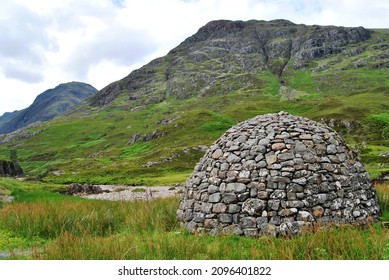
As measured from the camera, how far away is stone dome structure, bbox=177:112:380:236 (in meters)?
11.0

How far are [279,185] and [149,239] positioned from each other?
456 centimetres

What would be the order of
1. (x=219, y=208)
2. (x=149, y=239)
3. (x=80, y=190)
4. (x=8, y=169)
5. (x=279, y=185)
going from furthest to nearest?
(x=8, y=169) < (x=80, y=190) < (x=219, y=208) < (x=279, y=185) < (x=149, y=239)

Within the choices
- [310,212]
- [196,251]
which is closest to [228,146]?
[310,212]

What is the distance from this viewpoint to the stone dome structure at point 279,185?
434 inches

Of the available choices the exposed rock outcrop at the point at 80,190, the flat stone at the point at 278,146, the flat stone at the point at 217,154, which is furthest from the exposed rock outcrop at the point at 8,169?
the flat stone at the point at 278,146

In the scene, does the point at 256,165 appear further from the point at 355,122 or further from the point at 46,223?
the point at 355,122

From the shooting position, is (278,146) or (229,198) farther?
(278,146)

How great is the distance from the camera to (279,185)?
11156mm

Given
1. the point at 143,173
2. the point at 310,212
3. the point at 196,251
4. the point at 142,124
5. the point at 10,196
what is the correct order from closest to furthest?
the point at 196,251 < the point at 310,212 < the point at 10,196 < the point at 143,173 < the point at 142,124

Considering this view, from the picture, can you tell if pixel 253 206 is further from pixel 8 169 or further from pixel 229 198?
pixel 8 169

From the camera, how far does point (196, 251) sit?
8.38 metres

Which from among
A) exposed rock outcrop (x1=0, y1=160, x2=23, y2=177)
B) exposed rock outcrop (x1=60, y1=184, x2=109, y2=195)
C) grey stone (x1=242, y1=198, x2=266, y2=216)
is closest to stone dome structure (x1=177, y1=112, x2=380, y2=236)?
grey stone (x1=242, y1=198, x2=266, y2=216)

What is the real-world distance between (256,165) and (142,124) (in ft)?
565

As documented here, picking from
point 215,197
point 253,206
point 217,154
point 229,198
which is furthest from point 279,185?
point 217,154
